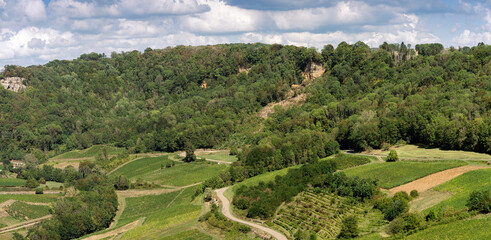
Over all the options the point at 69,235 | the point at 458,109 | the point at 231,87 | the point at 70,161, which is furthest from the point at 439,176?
the point at 70,161

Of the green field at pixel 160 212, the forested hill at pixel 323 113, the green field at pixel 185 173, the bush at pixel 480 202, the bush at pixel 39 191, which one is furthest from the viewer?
the bush at pixel 39 191

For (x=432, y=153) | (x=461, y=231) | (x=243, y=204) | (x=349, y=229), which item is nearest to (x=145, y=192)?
(x=243, y=204)

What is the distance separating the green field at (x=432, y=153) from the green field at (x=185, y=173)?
49020 mm

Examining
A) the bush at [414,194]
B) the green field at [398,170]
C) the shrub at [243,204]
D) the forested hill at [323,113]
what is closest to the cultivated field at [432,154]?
the forested hill at [323,113]

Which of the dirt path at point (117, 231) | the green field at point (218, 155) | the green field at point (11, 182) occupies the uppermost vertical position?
the green field at point (218, 155)

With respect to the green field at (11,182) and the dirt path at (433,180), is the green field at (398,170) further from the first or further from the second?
the green field at (11,182)

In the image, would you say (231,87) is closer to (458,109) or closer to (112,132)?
(112,132)

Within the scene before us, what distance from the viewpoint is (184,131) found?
500ft

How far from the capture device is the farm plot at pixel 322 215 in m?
57.7

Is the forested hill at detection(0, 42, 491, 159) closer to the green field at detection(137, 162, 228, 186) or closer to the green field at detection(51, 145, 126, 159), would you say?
the green field at detection(51, 145, 126, 159)

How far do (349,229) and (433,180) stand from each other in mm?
23177

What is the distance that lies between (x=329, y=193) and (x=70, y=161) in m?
125

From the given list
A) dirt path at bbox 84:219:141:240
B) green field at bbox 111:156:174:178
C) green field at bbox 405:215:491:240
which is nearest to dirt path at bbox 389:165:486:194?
green field at bbox 405:215:491:240

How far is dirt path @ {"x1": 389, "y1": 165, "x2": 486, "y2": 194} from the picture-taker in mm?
65875
